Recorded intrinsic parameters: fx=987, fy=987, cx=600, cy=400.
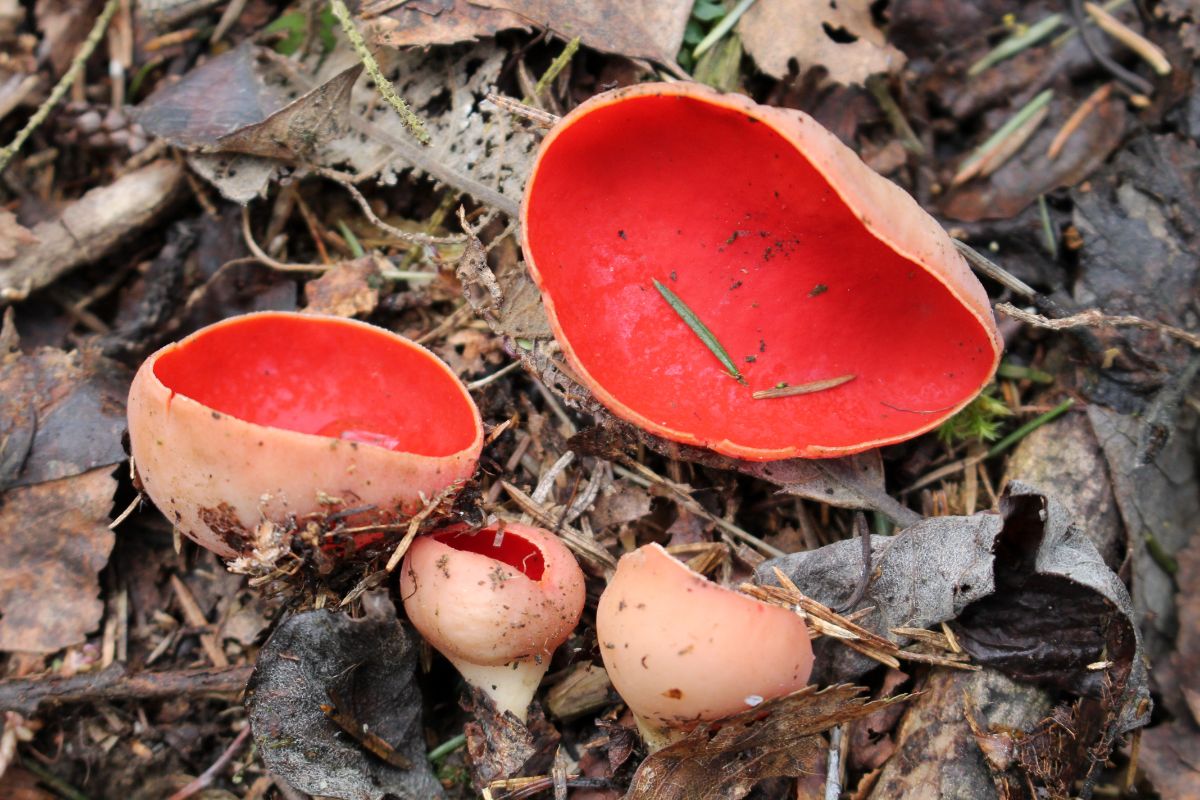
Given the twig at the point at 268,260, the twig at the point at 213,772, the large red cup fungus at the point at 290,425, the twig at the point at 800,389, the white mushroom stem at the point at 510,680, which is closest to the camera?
the large red cup fungus at the point at 290,425

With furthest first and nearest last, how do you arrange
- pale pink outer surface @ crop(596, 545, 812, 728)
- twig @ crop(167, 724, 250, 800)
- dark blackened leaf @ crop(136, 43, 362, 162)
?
dark blackened leaf @ crop(136, 43, 362, 162) → twig @ crop(167, 724, 250, 800) → pale pink outer surface @ crop(596, 545, 812, 728)

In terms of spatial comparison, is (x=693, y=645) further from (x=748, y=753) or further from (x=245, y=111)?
(x=245, y=111)

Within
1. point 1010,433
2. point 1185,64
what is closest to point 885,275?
point 1010,433

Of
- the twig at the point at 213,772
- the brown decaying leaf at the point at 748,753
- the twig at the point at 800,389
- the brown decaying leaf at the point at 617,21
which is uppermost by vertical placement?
the brown decaying leaf at the point at 617,21

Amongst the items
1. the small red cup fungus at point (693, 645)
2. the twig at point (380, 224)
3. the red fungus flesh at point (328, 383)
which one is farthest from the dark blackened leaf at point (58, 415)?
the small red cup fungus at point (693, 645)

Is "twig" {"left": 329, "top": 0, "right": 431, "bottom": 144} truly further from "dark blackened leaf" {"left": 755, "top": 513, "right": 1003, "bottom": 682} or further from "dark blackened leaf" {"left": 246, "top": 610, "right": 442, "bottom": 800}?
"dark blackened leaf" {"left": 755, "top": 513, "right": 1003, "bottom": 682}

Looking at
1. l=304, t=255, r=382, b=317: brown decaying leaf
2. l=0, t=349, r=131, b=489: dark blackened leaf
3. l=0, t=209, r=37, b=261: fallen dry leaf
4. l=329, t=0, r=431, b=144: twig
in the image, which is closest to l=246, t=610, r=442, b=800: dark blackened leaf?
l=0, t=349, r=131, b=489: dark blackened leaf

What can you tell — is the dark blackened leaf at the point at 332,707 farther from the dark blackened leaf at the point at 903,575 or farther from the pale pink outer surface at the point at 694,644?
the dark blackened leaf at the point at 903,575

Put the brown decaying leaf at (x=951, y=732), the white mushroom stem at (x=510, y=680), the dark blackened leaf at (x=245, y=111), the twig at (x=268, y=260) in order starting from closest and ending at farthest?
the brown decaying leaf at (x=951, y=732), the white mushroom stem at (x=510, y=680), the dark blackened leaf at (x=245, y=111), the twig at (x=268, y=260)
